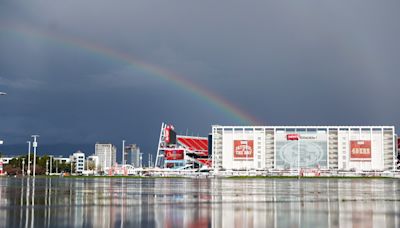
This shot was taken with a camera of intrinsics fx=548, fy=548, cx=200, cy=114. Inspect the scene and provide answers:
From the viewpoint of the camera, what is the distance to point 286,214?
24.4 meters

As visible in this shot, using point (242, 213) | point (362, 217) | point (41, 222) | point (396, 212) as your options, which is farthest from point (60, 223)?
point (396, 212)

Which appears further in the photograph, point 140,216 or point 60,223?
A: point 140,216

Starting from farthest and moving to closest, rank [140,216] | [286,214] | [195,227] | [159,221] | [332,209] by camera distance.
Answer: [332,209] → [286,214] → [140,216] → [159,221] → [195,227]

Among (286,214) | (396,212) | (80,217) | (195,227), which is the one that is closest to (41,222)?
(80,217)

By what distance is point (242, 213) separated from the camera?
Answer: 24766mm

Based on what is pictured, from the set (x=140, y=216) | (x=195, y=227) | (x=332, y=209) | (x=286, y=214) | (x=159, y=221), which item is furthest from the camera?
(x=332, y=209)

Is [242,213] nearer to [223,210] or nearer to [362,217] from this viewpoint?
[223,210]

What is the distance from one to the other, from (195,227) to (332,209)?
10869 mm

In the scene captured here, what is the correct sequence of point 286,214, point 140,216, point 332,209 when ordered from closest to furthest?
point 140,216 → point 286,214 → point 332,209

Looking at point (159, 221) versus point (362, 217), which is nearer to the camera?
point (159, 221)

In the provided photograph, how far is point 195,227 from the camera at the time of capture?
19.1 m

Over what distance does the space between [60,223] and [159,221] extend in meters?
3.67

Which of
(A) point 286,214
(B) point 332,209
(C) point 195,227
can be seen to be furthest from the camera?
(B) point 332,209

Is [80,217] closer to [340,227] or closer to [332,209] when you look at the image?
[340,227]
